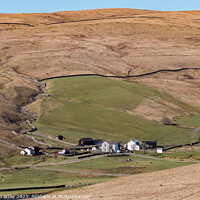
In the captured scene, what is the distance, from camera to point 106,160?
272 ft

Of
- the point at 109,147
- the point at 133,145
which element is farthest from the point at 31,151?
the point at 133,145

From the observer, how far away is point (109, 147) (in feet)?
315

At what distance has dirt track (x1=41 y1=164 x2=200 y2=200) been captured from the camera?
4200 centimetres

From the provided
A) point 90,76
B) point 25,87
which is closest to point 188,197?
point 25,87

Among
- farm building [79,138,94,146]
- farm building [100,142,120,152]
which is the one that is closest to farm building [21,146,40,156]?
farm building [79,138,94,146]

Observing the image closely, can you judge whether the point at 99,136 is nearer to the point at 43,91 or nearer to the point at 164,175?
the point at 43,91

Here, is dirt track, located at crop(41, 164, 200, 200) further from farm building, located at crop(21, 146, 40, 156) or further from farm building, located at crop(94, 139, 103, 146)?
farm building, located at crop(94, 139, 103, 146)

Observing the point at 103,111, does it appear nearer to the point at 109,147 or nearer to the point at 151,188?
the point at 109,147

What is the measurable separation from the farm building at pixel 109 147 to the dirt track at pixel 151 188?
4023 centimetres

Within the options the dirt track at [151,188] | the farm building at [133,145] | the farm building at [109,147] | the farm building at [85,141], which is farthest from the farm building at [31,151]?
the dirt track at [151,188]

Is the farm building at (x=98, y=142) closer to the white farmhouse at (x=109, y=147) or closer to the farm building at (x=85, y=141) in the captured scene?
the farm building at (x=85, y=141)

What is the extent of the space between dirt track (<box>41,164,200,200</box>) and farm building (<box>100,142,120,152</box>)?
132ft

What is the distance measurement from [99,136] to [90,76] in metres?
55.0

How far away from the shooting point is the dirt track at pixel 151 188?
4200 centimetres
